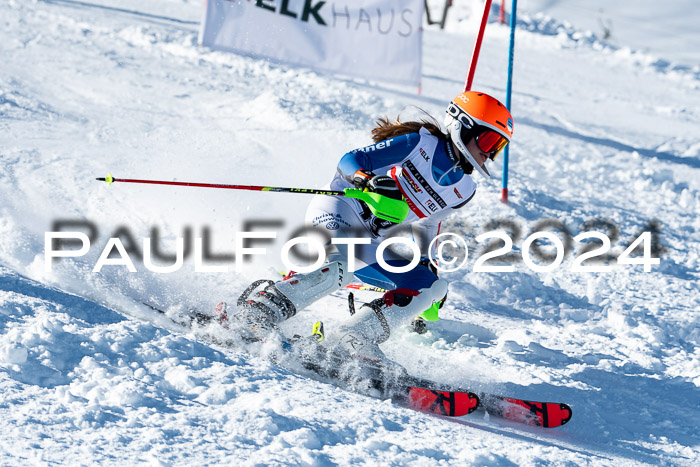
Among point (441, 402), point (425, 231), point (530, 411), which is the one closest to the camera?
point (441, 402)

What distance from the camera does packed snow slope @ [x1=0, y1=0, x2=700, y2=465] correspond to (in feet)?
9.77

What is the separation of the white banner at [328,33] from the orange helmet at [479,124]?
4.31 m

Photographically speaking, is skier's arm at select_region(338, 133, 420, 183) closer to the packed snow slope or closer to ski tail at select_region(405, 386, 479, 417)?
the packed snow slope

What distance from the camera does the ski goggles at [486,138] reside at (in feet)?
13.3

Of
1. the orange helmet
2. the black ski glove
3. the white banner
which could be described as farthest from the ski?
the white banner

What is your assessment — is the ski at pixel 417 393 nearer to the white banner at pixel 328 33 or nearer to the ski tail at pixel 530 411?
the ski tail at pixel 530 411

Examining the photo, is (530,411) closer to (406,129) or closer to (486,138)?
(486,138)

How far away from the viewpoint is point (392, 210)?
13.4 ft

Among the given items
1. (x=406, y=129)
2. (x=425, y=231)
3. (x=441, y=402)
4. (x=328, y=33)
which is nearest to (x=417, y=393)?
(x=441, y=402)

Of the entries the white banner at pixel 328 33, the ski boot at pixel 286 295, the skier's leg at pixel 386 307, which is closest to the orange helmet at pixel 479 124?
the skier's leg at pixel 386 307

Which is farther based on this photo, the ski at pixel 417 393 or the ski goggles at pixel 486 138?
the ski goggles at pixel 486 138

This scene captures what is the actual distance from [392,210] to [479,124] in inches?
26.2

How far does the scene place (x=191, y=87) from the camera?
31.4 ft

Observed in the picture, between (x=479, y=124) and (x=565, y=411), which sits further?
(x=479, y=124)
